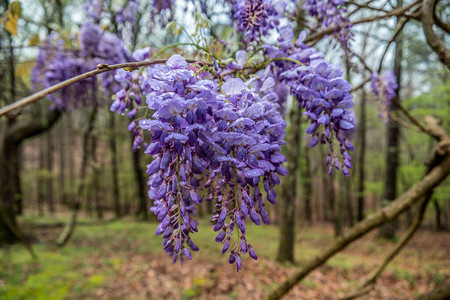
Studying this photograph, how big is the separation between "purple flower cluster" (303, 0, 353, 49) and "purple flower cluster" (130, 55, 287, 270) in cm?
106

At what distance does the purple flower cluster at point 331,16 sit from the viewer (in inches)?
62.0

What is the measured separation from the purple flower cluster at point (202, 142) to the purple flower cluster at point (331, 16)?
41.7 inches

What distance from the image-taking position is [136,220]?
13391 mm

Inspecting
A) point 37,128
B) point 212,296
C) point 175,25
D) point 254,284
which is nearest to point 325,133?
point 175,25

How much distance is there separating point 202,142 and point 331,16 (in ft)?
4.29

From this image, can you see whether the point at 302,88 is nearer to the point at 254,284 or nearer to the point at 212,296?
the point at 212,296

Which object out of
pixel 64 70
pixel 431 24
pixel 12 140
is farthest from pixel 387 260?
pixel 12 140

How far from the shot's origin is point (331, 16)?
1.58 meters

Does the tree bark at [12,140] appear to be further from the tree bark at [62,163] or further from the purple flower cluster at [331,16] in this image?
the tree bark at [62,163]

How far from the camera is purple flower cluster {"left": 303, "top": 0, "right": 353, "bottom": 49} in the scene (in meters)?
1.58

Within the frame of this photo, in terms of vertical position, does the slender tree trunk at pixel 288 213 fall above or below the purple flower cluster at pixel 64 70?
below

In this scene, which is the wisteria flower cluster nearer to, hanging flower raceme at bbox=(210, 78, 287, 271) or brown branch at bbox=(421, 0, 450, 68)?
hanging flower raceme at bbox=(210, 78, 287, 271)

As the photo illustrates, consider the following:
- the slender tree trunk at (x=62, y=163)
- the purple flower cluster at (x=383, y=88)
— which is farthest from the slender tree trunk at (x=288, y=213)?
the slender tree trunk at (x=62, y=163)

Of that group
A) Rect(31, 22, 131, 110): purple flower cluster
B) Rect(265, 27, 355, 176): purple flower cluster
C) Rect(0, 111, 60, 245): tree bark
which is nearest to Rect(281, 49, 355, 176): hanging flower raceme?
Rect(265, 27, 355, 176): purple flower cluster
